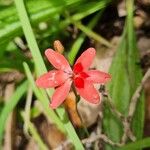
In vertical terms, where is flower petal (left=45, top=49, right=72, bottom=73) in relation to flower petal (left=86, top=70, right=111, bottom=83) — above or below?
above

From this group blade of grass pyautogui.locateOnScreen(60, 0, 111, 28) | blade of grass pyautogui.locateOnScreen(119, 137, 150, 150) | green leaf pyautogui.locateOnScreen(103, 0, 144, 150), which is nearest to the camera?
blade of grass pyautogui.locateOnScreen(119, 137, 150, 150)

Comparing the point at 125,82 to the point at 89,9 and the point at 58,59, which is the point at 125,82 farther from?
the point at 58,59

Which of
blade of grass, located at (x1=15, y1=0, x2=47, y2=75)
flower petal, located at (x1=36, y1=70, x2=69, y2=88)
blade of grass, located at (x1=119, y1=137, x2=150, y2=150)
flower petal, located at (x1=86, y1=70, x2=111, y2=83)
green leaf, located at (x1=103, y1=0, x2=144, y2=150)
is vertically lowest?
blade of grass, located at (x1=119, y1=137, x2=150, y2=150)

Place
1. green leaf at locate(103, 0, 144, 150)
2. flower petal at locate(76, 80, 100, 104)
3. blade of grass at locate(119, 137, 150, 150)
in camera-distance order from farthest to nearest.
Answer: green leaf at locate(103, 0, 144, 150) < blade of grass at locate(119, 137, 150, 150) < flower petal at locate(76, 80, 100, 104)

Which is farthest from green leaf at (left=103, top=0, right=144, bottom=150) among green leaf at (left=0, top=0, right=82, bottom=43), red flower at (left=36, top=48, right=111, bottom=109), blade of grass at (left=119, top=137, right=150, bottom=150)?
red flower at (left=36, top=48, right=111, bottom=109)

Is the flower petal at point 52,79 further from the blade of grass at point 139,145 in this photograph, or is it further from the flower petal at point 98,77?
the blade of grass at point 139,145

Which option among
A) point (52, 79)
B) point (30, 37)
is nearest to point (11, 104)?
point (30, 37)

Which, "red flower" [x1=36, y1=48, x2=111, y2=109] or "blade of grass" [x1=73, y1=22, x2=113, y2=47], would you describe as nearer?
"red flower" [x1=36, y1=48, x2=111, y2=109]

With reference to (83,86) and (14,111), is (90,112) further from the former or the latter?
(83,86)

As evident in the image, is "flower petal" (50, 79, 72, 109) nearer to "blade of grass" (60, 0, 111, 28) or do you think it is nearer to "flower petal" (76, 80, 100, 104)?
"flower petal" (76, 80, 100, 104)
